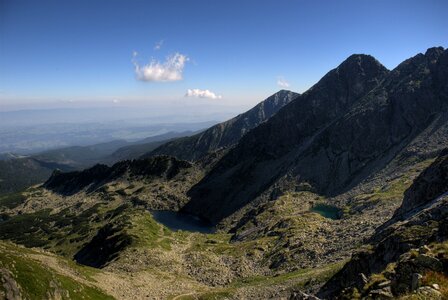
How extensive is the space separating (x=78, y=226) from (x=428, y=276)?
198 metres

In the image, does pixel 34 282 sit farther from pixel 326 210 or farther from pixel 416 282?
pixel 326 210

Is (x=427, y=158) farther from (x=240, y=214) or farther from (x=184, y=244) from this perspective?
(x=184, y=244)

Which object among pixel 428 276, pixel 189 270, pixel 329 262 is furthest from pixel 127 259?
pixel 428 276

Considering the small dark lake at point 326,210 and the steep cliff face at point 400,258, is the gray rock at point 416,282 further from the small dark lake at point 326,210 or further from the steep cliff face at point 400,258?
the small dark lake at point 326,210

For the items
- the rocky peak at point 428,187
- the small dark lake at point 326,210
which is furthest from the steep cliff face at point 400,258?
the small dark lake at point 326,210

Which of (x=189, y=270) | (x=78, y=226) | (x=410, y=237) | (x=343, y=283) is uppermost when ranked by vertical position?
(x=410, y=237)

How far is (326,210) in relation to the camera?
16275 cm

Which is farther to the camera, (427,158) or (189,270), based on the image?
(427,158)

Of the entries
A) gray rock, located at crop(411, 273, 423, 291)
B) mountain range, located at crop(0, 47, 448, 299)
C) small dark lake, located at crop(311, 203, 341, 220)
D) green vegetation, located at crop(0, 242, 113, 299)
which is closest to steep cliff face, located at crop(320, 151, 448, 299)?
mountain range, located at crop(0, 47, 448, 299)

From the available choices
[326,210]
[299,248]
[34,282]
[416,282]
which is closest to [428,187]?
[299,248]

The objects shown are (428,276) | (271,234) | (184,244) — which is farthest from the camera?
(184,244)

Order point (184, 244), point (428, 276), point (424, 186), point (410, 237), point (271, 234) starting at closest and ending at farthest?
point (428, 276)
point (410, 237)
point (424, 186)
point (271, 234)
point (184, 244)

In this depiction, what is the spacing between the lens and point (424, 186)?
67625 mm

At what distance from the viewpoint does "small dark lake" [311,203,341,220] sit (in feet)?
502
